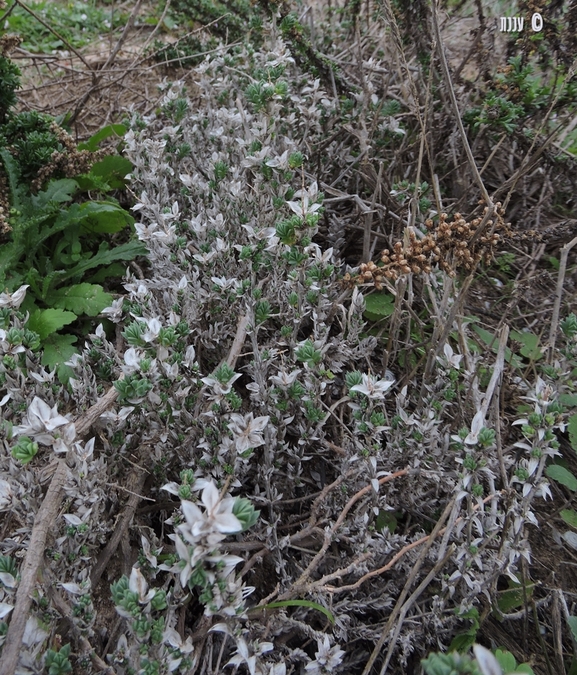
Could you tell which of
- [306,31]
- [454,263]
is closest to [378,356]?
[454,263]

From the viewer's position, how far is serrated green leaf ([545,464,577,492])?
1733 mm

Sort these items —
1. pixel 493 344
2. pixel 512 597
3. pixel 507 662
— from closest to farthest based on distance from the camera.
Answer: pixel 507 662 < pixel 512 597 < pixel 493 344

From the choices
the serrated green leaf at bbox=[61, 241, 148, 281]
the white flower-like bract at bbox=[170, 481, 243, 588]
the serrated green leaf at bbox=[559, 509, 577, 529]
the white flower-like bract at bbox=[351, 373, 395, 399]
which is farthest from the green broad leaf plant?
the serrated green leaf at bbox=[559, 509, 577, 529]

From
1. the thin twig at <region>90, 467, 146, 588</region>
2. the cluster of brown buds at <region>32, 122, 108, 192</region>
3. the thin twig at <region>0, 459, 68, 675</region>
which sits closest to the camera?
the thin twig at <region>0, 459, 68, 675</region>

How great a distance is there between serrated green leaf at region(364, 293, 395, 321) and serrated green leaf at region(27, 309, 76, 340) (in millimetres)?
1198

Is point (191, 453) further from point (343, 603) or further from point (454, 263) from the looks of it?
point (454, 263)

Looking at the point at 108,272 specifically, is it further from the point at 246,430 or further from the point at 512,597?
the point at 512,597

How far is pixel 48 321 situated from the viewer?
6.61 ft

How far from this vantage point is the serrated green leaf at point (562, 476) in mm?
1733

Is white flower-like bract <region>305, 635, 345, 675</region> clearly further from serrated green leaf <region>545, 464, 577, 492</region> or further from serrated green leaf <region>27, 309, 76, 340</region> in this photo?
serrated green leaf <region>27, 309, 76, 340</region>

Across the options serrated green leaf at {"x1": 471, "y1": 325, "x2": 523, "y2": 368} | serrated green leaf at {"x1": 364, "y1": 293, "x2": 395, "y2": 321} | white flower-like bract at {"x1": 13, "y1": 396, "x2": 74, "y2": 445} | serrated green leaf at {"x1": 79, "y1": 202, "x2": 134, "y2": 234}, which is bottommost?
serrated green leaf at {"x1": 471, "y1": 325, "x2": 523, "y2": 368}

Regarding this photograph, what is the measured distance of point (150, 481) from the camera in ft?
5.31

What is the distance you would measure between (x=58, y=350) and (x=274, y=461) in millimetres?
1043

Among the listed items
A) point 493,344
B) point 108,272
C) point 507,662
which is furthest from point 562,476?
point 108,272
